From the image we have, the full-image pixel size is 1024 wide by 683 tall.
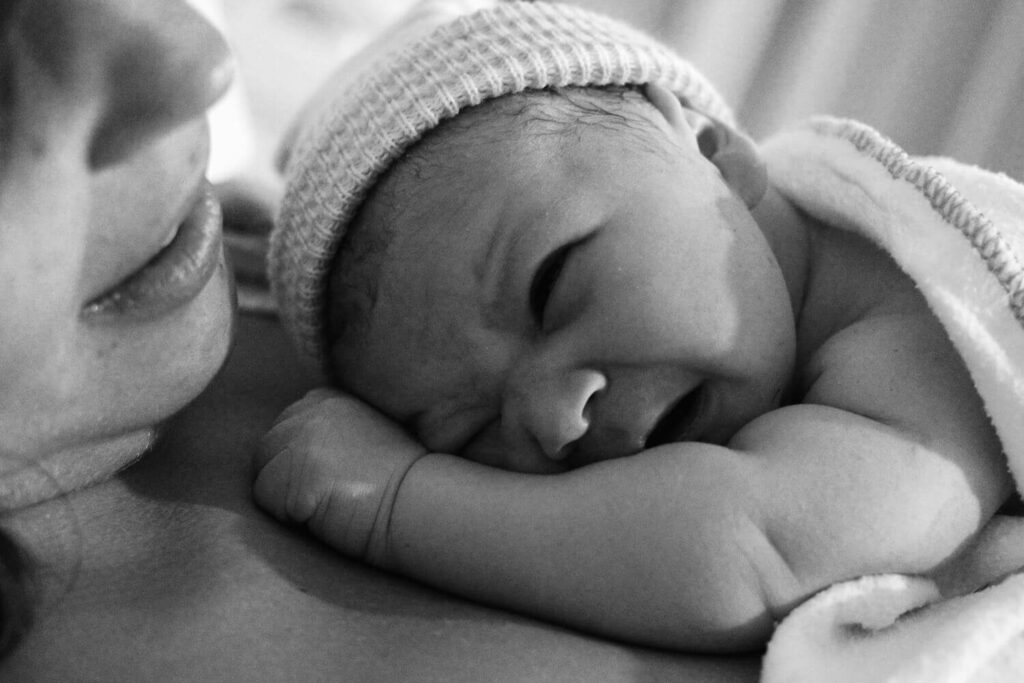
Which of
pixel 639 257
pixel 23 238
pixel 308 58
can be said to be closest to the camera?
pixel 23 238

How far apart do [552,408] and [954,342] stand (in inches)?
12.4

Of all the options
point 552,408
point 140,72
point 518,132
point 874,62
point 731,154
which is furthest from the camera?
point 874,62

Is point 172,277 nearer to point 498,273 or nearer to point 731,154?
point 498,273

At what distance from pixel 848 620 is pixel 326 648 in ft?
1.12

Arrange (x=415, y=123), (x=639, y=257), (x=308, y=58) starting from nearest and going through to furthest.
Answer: (x=639, y=257)
(x=415, y=123)
(x=308, y=58)

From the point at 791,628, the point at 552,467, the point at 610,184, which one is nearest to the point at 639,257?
the point at 610,184

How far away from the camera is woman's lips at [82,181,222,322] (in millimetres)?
629

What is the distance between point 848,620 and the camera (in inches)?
25.5

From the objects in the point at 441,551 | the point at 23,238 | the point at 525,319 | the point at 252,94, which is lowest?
the point at 252,94

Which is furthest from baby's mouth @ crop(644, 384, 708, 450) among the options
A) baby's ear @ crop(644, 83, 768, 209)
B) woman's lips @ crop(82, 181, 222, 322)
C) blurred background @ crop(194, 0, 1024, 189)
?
blurred background @ crop(194, 0, 1024, 189)

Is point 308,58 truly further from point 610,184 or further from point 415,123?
point 610,184

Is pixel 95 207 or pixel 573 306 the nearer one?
pixel 95 207

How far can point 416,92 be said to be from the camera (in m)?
0.93

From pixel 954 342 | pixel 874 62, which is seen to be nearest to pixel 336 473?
pixel 954 342
